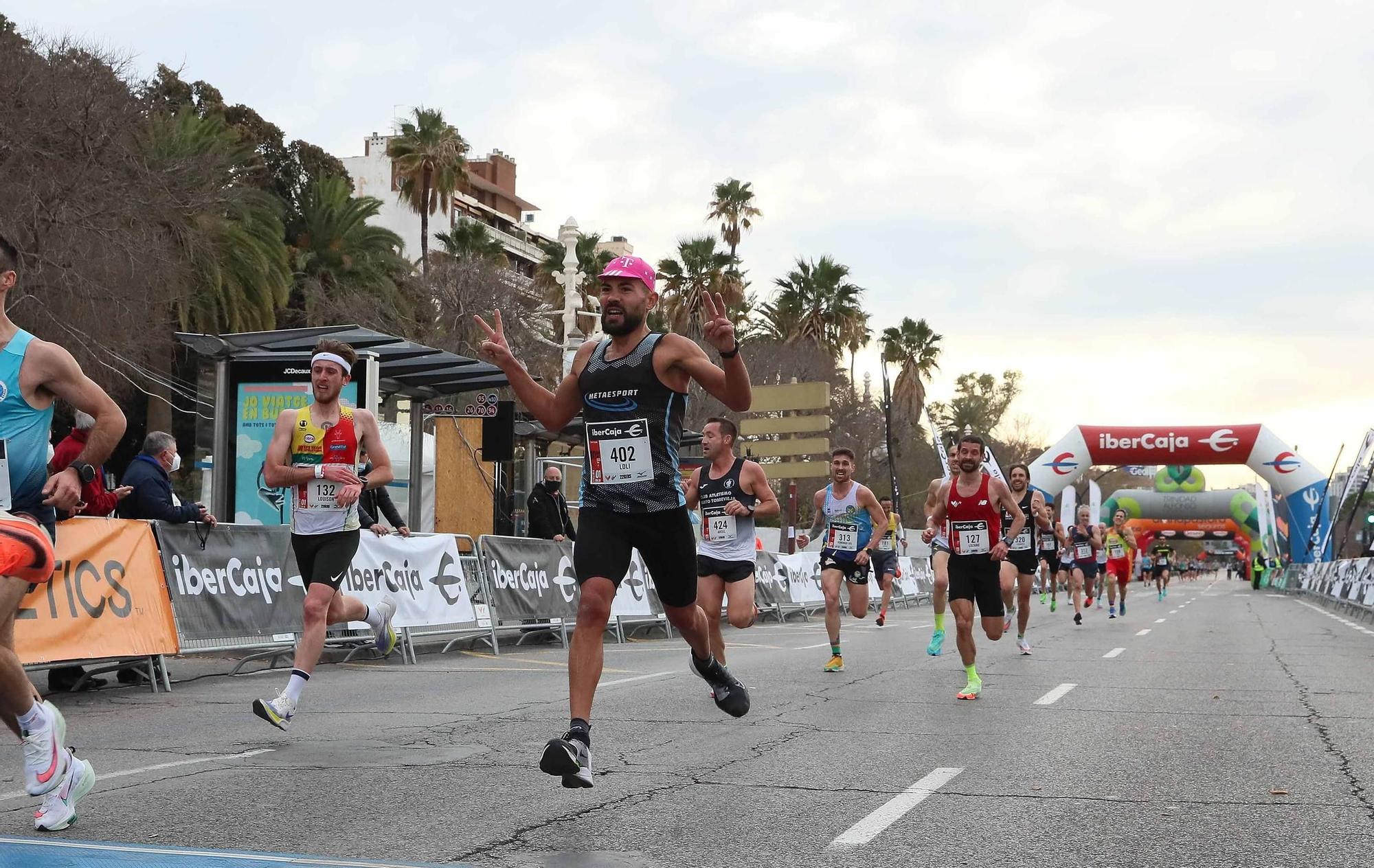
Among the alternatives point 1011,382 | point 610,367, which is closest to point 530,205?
point 1011,382

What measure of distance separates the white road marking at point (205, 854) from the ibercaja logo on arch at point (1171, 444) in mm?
43364

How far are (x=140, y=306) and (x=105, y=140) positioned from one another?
131 inches

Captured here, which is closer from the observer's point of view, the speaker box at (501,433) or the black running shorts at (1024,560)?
the black running shorts at (1024,560)

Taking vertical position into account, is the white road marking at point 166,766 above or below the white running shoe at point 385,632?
below

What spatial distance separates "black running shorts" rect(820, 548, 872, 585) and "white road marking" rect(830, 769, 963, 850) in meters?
6.51

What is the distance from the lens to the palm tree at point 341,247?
144ft

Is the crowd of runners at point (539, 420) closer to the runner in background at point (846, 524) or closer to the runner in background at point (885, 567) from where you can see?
the runner in background at point (846, 524)

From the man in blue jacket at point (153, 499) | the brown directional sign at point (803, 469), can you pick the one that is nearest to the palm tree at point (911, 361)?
the brown directional sign at point (803, 469)

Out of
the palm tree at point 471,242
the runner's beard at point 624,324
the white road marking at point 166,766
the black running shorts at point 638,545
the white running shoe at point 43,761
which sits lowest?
the white road marking at point 166,766

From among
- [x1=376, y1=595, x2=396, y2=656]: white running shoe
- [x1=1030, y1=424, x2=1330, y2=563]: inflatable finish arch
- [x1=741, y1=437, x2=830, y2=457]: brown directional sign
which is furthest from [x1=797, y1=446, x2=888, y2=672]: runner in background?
[x1=1030, y1=424, x2=1330, y2=563]: inflatable finish arch

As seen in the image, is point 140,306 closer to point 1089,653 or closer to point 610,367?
point 1089,653

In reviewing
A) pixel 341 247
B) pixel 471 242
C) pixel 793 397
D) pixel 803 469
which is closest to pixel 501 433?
pixel 793 397

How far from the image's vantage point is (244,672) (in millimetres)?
12078

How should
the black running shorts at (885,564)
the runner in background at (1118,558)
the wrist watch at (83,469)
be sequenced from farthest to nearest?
the runner in background at (1118,558) → the black running shorts at (885,564) → the wrist watch at (83,469)
